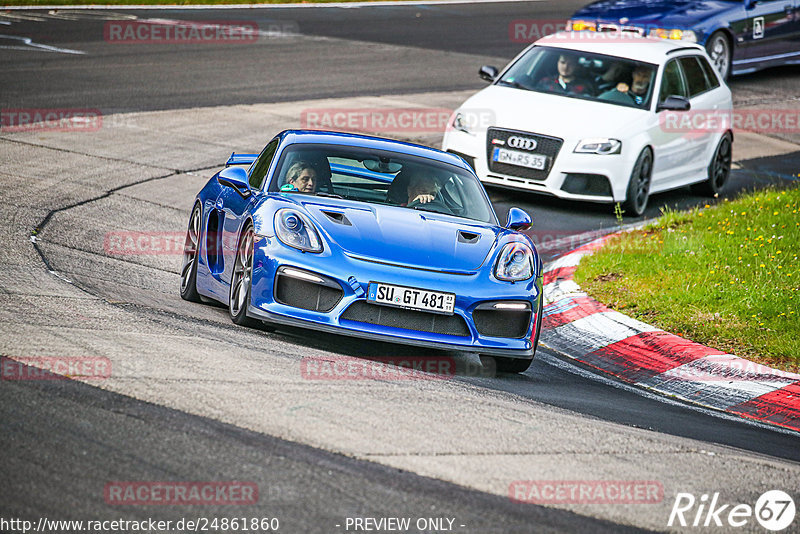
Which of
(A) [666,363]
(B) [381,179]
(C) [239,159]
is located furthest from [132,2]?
(A) [666,363]

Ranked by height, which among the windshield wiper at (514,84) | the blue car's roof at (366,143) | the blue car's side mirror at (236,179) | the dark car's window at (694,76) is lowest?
the blue car's side mirror at (236,179)

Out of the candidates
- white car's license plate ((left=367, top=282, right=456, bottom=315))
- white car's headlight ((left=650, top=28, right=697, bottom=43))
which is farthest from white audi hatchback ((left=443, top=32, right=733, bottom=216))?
white car's license plate ((left=367, top=282, right=456, bottom=315))

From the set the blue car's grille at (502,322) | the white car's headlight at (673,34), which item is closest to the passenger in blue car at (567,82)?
the white car's headlight at (673,34)

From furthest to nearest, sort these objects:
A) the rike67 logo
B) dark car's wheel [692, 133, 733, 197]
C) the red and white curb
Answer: dark car's wheel [692, 133, 733, 197]
the red and white curb
the rike67 logo

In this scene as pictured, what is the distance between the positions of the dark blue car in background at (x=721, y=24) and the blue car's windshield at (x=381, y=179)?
10.6 m

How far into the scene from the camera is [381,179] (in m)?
8.48

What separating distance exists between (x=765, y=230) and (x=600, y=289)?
93.3 inches

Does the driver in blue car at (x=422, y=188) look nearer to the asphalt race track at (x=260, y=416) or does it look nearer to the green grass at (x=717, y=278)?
the asphalt race track at (x=260, y=416)

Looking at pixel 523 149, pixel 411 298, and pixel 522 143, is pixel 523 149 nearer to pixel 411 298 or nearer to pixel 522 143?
pixel 522 143

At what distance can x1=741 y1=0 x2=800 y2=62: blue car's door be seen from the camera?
67.2 ft

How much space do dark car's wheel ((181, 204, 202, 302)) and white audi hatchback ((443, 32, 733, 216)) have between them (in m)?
4.83

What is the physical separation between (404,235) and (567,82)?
7.06 metres

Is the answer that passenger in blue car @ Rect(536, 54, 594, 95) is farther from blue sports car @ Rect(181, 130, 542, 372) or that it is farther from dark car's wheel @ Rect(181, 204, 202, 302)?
dark car's wheel @ Rect(181, 204, 202, 302)

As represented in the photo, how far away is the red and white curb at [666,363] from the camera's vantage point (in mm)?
7417
